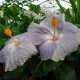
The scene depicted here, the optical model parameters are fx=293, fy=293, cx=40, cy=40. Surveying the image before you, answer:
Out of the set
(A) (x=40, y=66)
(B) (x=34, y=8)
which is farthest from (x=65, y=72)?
(B) (x=34, y=8)

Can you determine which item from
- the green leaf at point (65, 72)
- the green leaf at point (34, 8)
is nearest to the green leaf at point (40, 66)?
the green leaf at point (65, 72)

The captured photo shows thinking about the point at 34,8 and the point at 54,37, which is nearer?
the point at 54,37

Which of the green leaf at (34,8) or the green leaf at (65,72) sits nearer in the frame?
the green leaf at (65,72)

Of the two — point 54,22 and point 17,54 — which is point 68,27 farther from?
point 17,54

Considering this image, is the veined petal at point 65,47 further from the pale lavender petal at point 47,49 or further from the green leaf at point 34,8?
the green leaf at point 34,8

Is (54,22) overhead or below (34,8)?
overhead

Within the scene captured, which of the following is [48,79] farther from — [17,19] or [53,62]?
[17,19]

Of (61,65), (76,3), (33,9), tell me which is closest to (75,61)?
(61,65)
